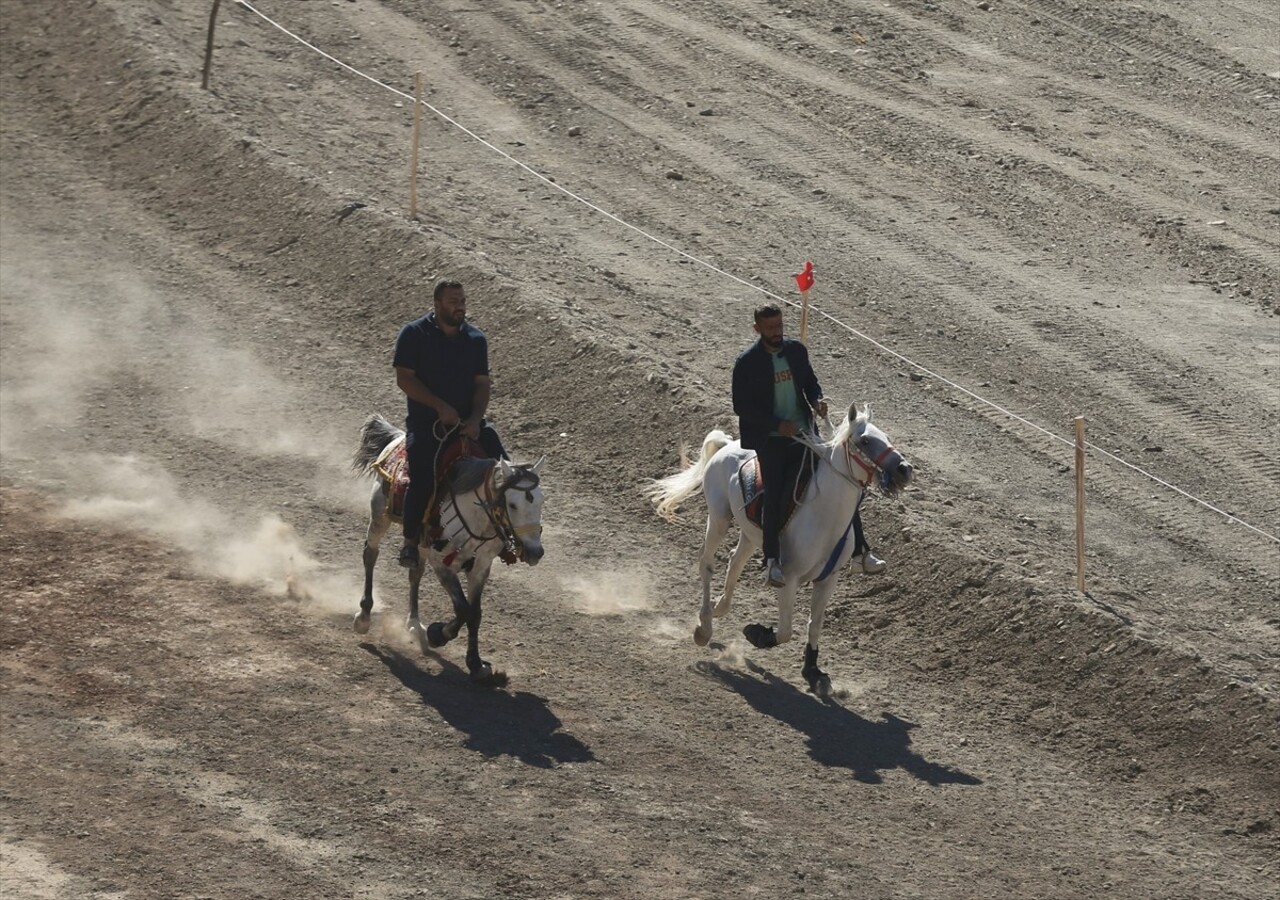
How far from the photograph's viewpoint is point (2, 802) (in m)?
11.2

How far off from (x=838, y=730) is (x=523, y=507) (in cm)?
301

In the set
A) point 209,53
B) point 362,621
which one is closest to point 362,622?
point 362,621

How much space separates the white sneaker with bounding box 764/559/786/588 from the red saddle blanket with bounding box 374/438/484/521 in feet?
7.92

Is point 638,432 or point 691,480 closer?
point 691,480

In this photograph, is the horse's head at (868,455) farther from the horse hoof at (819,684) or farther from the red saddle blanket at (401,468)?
the red saddle blanket at (401,468)

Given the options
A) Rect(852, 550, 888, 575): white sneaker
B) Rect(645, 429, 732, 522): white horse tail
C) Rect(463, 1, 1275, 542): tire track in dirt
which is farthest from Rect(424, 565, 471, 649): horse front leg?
Rect(463, 1, 1275, 542): tire track in dirt

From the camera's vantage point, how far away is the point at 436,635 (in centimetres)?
1345

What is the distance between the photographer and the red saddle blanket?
43.5ft

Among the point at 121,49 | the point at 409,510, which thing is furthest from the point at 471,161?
the point at 409,510

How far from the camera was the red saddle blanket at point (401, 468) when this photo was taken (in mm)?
13258

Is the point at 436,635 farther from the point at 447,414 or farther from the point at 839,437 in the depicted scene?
the point at 839,437

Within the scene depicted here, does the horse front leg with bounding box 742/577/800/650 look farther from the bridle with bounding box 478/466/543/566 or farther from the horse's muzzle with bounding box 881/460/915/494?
the bridle with bounding box 478/466/543/566

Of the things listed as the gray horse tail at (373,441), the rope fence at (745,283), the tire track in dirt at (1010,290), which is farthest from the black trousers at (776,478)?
the tire track in dirt at (1010,290)

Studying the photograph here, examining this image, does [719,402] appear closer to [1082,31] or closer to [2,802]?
[2,802]
